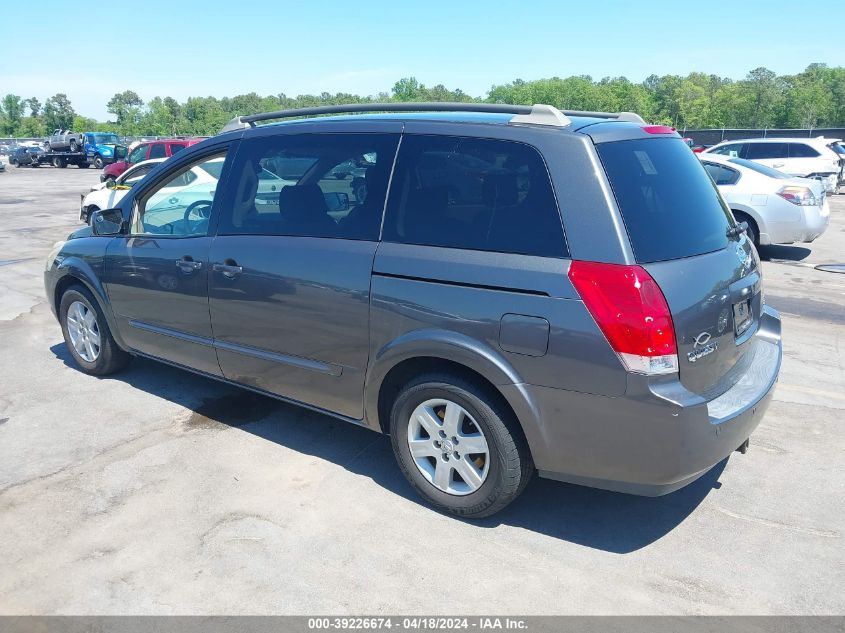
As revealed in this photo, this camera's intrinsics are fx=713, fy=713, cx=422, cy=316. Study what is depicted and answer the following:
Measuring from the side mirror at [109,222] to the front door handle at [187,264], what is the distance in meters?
0.87

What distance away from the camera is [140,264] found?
191 inches

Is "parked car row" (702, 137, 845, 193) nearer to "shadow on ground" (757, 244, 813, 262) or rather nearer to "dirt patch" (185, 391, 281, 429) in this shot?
"shadow on ground" (757, 244, 813, 262)

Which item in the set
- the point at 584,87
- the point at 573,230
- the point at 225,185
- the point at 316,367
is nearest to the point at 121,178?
the point at 225,185

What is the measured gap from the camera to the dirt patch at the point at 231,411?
188 inches

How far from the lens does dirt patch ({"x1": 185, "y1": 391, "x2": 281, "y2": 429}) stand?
4777 mm

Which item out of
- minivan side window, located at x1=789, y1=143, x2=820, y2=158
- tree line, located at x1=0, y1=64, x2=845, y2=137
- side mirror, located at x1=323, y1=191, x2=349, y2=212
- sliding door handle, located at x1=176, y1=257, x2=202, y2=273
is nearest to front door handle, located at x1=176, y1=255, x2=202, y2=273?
sliding door handle, located at x1=176, y1=257, x2=202, y2=273

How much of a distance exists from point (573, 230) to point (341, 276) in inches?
49.5

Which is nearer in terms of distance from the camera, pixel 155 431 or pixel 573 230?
pixel 573 230

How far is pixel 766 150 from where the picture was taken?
1856cm

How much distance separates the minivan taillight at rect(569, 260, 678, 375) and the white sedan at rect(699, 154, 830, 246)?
8527 mm

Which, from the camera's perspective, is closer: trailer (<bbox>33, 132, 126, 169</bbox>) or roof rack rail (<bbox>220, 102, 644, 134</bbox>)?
roof rack rail (<bbox>220, 102, 644, 134</bbox>)

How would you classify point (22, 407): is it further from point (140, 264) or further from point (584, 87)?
point (584, 87)

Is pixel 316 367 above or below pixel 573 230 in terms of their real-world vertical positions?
below

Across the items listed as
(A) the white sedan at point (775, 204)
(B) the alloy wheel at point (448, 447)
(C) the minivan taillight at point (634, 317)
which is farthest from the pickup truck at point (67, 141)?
(C) the minivan taillight at point (634, 317)
